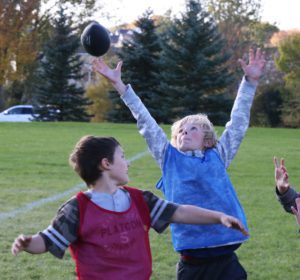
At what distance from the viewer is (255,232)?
7.70 m

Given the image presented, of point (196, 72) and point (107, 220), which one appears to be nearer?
point (107, 220)

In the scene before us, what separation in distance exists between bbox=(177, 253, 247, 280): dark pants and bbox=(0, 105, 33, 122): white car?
36167 mm

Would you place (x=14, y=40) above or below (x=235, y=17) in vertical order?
below

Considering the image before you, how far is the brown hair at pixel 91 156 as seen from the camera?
3.15 metres

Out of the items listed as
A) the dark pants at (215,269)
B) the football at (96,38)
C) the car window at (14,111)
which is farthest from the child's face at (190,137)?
the car window at (14,111)

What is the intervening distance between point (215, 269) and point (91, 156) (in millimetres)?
1253

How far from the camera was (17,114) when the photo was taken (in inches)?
1624

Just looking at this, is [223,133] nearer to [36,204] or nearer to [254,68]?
[254,68]

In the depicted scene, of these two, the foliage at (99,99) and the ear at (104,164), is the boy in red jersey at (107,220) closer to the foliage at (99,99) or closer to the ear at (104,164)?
the ear at (104,164)

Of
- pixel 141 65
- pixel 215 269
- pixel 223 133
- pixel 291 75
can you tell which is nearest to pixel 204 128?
pixel 223 133

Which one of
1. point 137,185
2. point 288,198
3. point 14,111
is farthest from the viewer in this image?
point 14,111

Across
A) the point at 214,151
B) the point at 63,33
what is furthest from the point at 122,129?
the point at 214,151

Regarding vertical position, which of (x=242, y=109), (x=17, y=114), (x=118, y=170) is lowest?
(x=17, y=114)

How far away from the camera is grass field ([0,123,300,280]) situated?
6.04 meters
